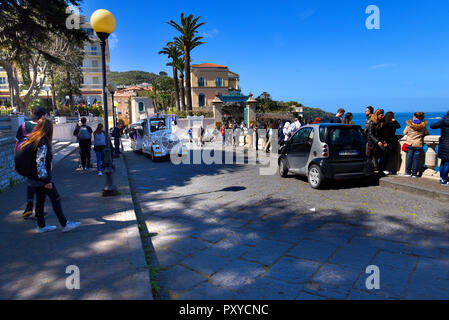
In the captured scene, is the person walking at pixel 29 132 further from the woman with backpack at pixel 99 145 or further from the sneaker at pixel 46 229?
the woman with backpack at pixel 99 145

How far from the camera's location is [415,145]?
23.5ft

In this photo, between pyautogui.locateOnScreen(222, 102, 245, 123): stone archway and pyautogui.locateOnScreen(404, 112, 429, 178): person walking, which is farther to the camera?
pyautogui.locateOnScreen(222, 102, 245, 123): stone archway

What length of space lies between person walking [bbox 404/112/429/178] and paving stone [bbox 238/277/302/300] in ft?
19.0

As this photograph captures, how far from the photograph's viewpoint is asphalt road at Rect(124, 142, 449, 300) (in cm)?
314

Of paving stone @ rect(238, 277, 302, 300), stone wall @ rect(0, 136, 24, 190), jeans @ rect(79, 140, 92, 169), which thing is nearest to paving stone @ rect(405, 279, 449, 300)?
paving stone @ rect(238, 277, 302, 300)

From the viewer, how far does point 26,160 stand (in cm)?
436

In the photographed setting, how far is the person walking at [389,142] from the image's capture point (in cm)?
768

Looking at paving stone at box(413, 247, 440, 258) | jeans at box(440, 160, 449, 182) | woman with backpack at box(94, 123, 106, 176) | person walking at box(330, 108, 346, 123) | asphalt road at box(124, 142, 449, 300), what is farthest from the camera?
woman with backpack at box(94, 123, 106, 176)

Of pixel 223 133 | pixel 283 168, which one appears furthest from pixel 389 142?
pixel 223 133

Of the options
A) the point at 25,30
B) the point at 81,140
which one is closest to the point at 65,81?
the point at 25,30

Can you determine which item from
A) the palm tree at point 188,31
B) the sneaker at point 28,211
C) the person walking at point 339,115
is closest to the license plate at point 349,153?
the person walking at point 339,115

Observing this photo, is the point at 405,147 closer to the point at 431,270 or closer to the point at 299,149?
the point at 299,149

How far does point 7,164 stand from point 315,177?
26.5ft

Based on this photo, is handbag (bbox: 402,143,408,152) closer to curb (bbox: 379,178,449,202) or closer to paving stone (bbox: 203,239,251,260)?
curb (bbox: 379,178,449,202)
